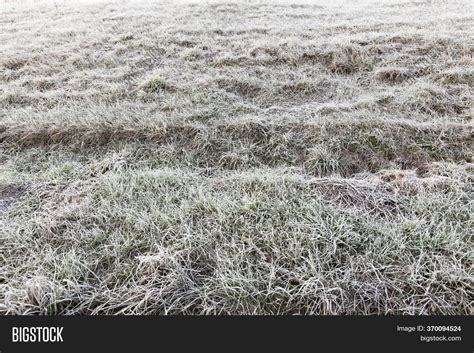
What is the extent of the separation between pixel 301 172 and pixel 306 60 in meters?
3.01

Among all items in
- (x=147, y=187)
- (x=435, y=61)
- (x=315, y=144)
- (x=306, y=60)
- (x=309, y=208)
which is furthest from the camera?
(x=306, y=60)

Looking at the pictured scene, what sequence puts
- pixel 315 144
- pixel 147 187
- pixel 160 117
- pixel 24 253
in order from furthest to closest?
pixel 160 117
pixel 315 144
pixel 147 187
pixel 24 253

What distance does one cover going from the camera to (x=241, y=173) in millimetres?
2859

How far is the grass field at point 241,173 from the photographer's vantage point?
186 centimetres

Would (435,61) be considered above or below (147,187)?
above

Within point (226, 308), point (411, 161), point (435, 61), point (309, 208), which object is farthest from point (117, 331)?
point (435, 61)

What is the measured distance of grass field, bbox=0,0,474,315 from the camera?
73.4 inches

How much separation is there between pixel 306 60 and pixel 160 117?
2871 mm

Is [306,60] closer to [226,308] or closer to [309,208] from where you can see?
[309,208]

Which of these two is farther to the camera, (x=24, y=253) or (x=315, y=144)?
(x=315, y=144)

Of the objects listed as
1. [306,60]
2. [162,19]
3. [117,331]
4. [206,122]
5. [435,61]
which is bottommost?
[117,331]

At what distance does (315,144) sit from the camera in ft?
10.7

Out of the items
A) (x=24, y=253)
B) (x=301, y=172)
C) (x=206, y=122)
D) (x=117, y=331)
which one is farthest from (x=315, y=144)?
(x=24, y=253)

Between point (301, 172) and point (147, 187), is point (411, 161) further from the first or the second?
point (147, 187)
